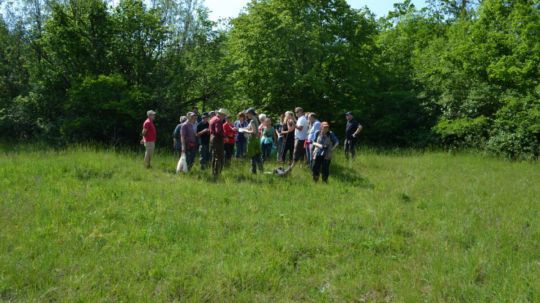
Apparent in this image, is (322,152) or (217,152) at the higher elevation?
(322,152)

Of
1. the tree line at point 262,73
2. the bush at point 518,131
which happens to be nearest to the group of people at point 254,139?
the tree line at point 262,73

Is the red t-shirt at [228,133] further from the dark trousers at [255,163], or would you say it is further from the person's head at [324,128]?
the person's head at [324,128]

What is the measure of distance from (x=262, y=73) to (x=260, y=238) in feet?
46.8

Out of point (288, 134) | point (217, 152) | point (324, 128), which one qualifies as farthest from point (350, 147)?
point (217, 152)

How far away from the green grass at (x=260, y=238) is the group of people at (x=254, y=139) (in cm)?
72

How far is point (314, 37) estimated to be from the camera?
18.7 metres

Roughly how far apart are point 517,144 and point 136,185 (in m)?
14.2

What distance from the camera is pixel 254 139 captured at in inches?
447

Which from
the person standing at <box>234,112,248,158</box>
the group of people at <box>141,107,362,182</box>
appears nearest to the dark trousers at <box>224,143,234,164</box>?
the group of people at <box>141,107,362,182</box>

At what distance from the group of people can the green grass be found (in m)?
0.72

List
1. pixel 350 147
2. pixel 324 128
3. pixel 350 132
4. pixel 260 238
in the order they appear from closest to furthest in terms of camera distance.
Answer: pixel 260 238 < pixel 324 128 < pixel 350 132 < pixel 350 147

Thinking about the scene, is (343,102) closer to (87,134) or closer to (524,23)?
(524,23)

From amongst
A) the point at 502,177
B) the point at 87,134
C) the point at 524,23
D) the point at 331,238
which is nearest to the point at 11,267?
the point at 331,238

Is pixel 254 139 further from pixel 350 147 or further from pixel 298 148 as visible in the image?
pixel 350 147
